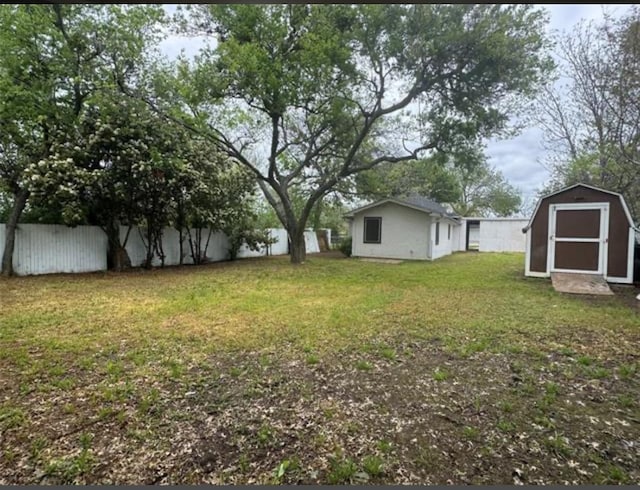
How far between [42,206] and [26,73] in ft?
9.59

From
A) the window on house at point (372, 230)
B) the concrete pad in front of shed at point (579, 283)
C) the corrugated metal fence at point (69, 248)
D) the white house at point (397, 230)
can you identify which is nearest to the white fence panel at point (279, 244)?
the white house at point (397, 230)

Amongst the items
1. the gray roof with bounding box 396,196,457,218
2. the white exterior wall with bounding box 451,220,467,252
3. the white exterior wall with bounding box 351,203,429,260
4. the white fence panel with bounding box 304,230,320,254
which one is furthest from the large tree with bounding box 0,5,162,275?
the white exterior wall with bounding box 451,220,467,252

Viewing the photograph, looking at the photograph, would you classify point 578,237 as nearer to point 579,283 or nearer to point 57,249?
point 579,283

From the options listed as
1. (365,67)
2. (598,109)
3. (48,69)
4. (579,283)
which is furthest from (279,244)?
(598,109)

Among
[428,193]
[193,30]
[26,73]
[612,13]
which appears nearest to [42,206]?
[26,73]

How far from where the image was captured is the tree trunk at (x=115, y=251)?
376 inches

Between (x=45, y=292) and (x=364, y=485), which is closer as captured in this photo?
(x=364, y=485)

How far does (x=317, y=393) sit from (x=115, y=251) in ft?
29.4

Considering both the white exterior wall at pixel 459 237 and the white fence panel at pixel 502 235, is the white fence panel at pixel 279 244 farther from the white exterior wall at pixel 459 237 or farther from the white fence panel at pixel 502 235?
the white fence panel at pixel 502 235

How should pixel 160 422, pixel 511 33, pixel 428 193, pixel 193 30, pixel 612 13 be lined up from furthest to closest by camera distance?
Answer: pixel 428 193, pixel 193 30, pixel 511 33, pixel 612 13, pixel 160 422

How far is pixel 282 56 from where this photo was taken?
29.7 ft

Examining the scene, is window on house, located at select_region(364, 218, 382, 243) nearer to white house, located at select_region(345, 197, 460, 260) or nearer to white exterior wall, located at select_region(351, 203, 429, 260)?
white house, located at select_region(345, 197, 460, 260)

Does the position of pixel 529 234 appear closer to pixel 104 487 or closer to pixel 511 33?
pixel 511 33

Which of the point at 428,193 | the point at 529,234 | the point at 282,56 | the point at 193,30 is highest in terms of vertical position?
the point at 193,30
